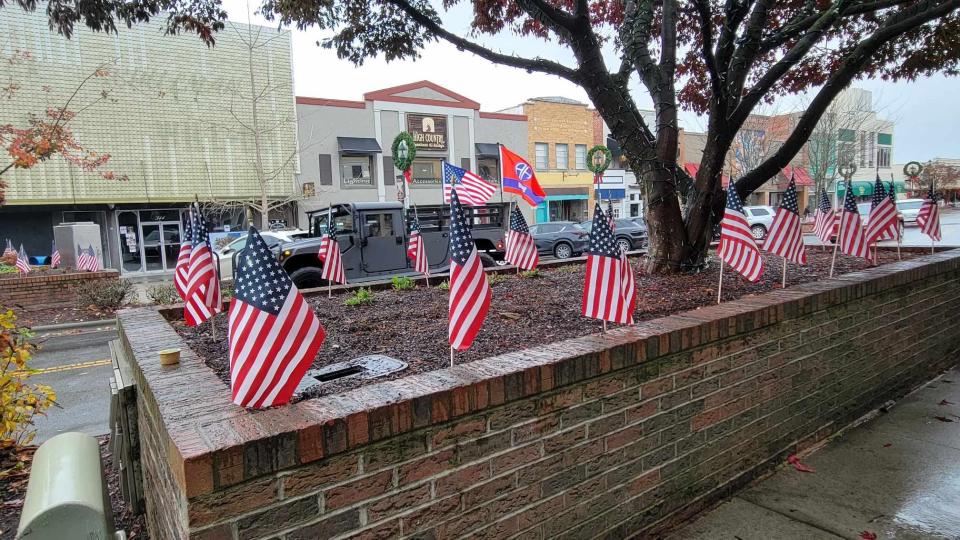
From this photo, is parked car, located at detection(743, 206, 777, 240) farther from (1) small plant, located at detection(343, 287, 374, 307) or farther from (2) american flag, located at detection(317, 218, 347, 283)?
(1) small plant, located at detection(343, 287, 374, 307)

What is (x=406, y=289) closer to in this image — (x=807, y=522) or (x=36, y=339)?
(x=807, y=522)

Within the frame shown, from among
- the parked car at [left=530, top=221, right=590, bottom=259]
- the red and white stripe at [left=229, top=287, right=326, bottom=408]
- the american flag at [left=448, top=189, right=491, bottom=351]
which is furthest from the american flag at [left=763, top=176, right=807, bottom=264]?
the parked car at [left=530, top=221, right=590, bottom=259]

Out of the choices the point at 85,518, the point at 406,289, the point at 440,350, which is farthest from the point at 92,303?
the point at 85,518

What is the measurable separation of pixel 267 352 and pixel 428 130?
99.0ft

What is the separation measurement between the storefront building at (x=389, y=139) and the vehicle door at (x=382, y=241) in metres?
16.1

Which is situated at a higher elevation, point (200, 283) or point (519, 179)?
point (519, 179)

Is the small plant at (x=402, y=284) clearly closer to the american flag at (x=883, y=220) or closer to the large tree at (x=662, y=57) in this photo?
the large tree at (x=662, y=57)

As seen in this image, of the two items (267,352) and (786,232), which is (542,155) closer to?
(786,232)

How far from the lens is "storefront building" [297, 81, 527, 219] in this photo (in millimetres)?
28203

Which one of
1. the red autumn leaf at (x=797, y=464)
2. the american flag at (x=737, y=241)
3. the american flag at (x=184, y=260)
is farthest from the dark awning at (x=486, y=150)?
the red autumn leaf at (x=797, y=464)

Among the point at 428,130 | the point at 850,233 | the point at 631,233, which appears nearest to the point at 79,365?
the point at 850,233

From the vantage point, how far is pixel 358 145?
94.4 feet

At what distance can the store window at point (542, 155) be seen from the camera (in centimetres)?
3572

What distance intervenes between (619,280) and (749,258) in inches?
71.7
